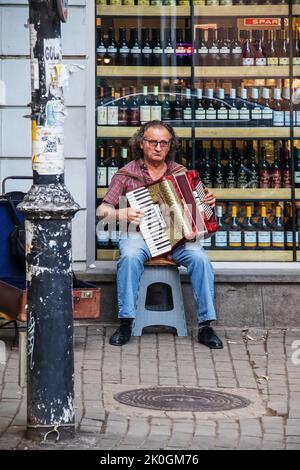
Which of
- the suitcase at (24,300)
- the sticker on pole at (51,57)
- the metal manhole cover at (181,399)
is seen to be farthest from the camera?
the suitcase at (24,300)

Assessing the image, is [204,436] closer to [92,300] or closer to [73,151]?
[92,300]

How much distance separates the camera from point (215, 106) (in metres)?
10.2

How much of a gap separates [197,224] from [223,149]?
136cm

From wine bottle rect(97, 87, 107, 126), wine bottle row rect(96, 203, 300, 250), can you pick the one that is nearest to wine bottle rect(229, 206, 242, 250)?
wine bottle row rect(96, 203, 300, 250)

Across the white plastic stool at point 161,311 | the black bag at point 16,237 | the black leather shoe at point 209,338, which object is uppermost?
the black bag at point 16,237

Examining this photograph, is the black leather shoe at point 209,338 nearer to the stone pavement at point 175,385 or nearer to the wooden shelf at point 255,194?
the stone pavement at point 175,385

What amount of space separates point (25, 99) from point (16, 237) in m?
1.67

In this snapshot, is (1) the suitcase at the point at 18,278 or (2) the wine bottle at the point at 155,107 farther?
(2) the wine bottle at the point at 155,107

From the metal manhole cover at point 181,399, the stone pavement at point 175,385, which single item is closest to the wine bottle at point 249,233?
the stone pavement at point 175,385

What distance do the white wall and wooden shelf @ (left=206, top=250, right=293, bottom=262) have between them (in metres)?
1.29

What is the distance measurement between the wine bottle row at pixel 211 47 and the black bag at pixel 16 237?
224 centimetres

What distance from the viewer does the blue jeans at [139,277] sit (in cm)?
882

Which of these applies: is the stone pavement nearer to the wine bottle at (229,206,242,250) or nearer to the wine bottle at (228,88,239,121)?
the wine bottle at (229,206,242,250)

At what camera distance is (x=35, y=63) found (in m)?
6.19
